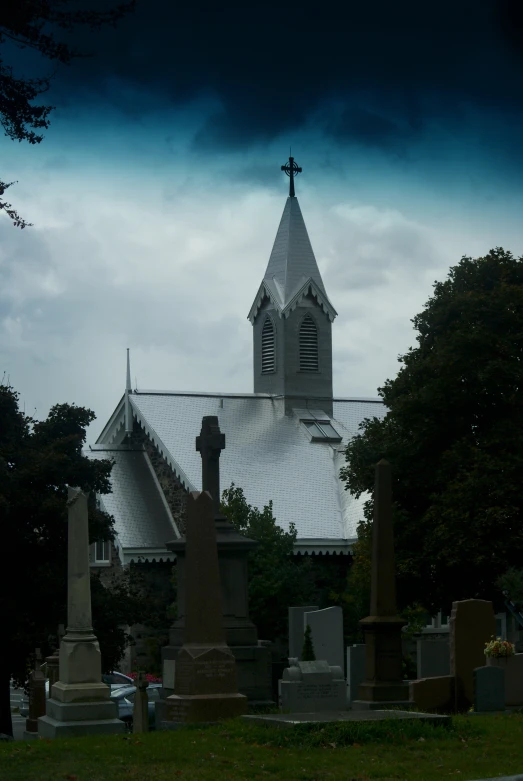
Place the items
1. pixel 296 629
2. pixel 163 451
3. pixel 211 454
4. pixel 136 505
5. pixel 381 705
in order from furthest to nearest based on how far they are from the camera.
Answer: pixel 163 451 < pixel 136 505 < pixel 296 629 < pixel 211 454 < pixel 381 705

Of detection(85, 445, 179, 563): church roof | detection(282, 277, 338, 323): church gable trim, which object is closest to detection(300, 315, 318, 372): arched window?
detection(282, 277, 338, 323): church gable trim

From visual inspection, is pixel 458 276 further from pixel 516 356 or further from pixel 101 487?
pixel 101 487

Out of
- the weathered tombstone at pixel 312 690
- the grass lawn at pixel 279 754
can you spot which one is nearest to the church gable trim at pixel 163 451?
the weathered tombstone at pixel 312 690

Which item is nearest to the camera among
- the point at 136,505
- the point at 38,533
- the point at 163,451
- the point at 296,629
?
the point at 38,533

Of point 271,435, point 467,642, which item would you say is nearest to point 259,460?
point 271,435

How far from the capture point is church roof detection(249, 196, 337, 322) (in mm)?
51075

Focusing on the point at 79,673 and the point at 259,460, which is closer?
the point at 79,673

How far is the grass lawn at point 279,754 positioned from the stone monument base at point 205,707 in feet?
3.18

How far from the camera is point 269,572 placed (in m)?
36.0

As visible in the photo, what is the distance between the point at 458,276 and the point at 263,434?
16359mm

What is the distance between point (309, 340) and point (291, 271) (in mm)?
2969

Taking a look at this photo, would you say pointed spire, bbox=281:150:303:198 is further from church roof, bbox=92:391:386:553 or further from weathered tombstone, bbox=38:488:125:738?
weathered tombstone, bbox=38:488:125:738

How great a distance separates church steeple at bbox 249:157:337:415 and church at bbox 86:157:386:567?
42mm

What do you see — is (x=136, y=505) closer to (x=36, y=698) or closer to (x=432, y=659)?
(x=432, y=659)
